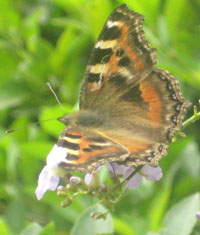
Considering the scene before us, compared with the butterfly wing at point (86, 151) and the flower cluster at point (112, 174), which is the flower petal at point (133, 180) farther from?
the butterfly wing at point (86, 151)

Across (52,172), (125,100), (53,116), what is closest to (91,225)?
(52,172)

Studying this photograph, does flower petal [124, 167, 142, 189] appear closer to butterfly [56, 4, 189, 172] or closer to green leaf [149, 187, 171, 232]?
butterfly [56, 4, 189, 172]

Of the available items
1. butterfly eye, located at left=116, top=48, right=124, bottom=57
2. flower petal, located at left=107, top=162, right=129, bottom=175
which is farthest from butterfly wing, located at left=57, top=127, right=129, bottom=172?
butterfly eye, located at left=116, top=48, right=124, bottom=57

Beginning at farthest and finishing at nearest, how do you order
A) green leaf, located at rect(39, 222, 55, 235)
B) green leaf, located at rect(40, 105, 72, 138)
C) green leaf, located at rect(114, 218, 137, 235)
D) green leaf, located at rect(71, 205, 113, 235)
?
green leaf, located at rect(40, 105, 72, 138)
green leaf, located at rect(114, 218, 137, 235)
green leaf, located at rect(71, 205, 113, 235)
green leaf, located at rect(39, 222, 55, 235)

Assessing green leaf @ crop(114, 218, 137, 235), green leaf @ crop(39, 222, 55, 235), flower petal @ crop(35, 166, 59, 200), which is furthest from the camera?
green leaf @ crop(114, 218, 137, 235)

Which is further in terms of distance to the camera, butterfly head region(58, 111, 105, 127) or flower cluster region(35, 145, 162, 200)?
butterfly head region(58, 111, 105, 127)
